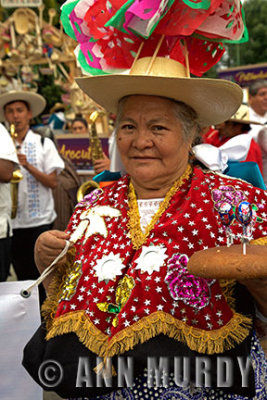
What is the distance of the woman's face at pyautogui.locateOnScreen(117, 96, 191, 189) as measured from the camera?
215cm

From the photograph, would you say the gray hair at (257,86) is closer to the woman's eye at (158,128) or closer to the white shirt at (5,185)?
the white shirt at (5,185)

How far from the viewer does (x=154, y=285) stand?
1.97 metres

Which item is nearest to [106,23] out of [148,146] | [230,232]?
[148,146]

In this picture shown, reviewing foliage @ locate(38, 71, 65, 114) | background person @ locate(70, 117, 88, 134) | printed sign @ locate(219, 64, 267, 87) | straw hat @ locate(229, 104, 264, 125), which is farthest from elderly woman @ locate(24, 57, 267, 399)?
foliage @ locate(38, 71, 65, 114)

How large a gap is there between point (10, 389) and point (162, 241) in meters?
1.27

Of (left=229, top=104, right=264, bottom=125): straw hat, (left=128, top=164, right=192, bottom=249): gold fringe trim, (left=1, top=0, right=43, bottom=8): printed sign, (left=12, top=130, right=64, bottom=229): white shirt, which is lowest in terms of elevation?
(left=12, top=130, right=64, bottom=229): white shirt

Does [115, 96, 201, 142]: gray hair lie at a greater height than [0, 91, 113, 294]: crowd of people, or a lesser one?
greater

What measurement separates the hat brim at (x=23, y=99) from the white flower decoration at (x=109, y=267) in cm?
374

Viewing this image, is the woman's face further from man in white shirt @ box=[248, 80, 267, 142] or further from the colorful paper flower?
man in white shirt @ box=[248, 80, 267, 142]

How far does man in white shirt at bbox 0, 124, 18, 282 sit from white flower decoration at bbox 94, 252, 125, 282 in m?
2.16

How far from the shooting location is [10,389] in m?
2.65

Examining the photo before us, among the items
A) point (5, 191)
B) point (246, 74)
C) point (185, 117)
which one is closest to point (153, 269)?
point (185, 117)

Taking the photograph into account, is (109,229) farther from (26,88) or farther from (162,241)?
(26,88)

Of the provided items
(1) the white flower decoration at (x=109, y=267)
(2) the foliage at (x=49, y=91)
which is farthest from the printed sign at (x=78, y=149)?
(2) the foliage at (x=49, y=91)
